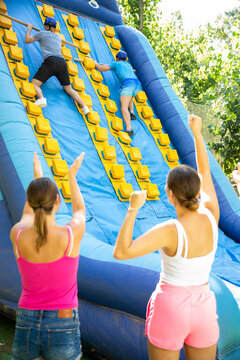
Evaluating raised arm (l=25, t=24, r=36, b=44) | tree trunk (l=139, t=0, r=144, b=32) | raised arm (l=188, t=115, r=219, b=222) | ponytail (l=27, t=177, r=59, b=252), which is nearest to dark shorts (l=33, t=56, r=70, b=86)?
raised arm (l=25, t=24, r=36, b=44)

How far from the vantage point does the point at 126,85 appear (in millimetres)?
4848

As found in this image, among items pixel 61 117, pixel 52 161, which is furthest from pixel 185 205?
pixel 61 117

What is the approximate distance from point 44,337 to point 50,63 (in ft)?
11.1

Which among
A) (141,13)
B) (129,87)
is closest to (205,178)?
(129,87)

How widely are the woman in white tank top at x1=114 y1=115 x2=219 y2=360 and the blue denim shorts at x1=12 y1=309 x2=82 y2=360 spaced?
29 cm

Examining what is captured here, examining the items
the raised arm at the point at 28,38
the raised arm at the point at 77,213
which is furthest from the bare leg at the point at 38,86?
the raised arm at the point at 77,213

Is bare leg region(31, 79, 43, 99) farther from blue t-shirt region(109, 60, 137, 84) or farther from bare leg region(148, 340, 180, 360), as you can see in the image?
bare leg region(148, 340, 180, 360)

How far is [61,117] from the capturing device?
13.6 ft

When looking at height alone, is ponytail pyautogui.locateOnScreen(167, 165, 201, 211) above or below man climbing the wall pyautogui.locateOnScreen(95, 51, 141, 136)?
above

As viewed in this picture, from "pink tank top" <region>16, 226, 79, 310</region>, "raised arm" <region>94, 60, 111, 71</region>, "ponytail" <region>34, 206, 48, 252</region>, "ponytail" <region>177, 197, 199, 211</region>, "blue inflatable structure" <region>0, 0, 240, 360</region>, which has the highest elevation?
"ponytail" <region>177, 197, 199, 211</region>

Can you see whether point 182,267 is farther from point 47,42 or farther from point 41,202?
point 47,42

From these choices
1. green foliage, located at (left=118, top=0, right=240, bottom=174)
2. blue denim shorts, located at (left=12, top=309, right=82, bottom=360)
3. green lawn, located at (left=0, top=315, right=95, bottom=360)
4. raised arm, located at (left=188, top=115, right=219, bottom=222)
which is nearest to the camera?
blue denim shorts, located at (left=12, top=309, right=82, bottom=360)

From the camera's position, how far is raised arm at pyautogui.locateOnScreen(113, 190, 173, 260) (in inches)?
51.0

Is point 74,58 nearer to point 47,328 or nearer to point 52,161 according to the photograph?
point 52,161
